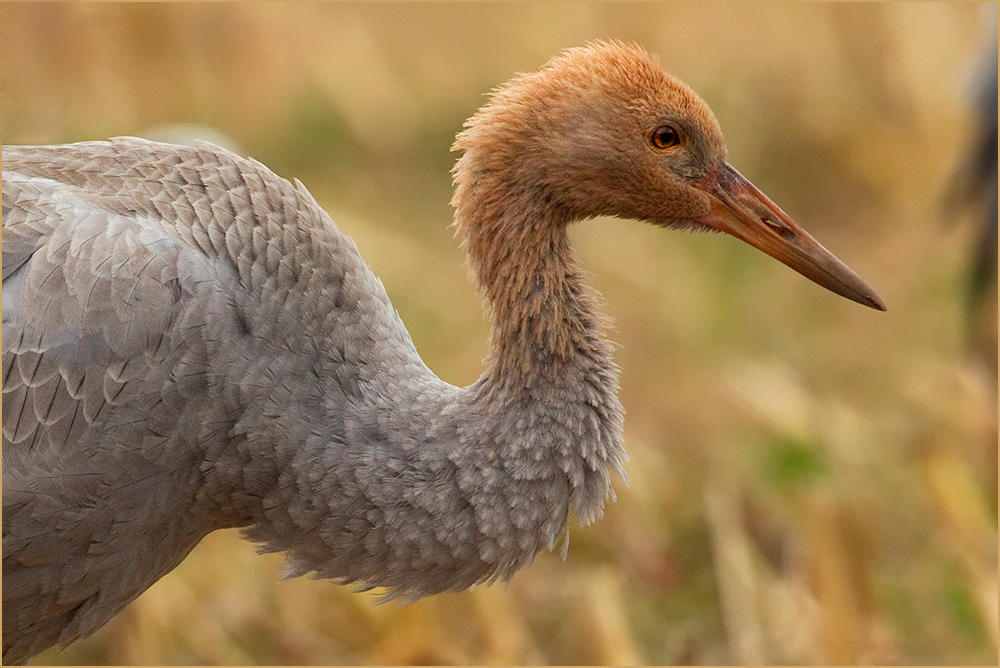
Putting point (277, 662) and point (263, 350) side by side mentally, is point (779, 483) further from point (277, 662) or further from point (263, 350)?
point (263, 350)

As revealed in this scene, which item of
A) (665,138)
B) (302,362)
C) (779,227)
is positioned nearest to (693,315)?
(779,227)

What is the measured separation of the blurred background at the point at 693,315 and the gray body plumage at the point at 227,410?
572 mm

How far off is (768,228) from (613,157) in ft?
1.20

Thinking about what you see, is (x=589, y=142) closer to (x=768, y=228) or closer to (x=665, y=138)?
(x=665, y=138)

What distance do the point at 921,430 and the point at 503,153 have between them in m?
3.90

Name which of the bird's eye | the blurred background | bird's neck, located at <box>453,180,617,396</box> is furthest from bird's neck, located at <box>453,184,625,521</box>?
the blurred background

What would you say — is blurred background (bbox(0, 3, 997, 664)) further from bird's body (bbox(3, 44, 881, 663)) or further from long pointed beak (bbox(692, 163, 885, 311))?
long pointed beak (bbox(692, 163, 885, 311))

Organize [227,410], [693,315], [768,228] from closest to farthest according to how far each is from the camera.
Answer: [227,410]
[768,228]
[693,315]

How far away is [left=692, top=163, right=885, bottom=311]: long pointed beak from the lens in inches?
95.9

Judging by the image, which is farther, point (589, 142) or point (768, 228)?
point (768, 228)

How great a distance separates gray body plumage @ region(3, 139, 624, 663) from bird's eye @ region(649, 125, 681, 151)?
328 millimetres

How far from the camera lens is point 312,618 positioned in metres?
4.28

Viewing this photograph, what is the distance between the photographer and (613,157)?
2359 millimetres

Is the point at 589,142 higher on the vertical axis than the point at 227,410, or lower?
higher
